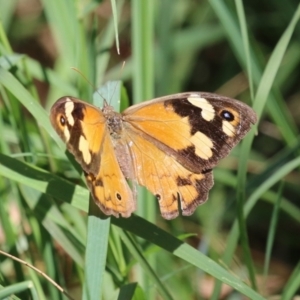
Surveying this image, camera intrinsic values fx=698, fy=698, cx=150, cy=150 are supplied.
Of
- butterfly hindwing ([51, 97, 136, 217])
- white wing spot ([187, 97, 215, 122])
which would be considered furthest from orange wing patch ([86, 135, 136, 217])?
white wing spot ([187, 97, 215, 122])

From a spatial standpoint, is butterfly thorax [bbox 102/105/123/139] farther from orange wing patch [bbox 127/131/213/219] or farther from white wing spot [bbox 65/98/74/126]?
white wing spot [bbox 65/98/74/126]

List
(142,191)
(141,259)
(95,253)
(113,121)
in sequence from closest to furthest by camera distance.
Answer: (95,253) < (141,259) < (113,121) < (142,191)

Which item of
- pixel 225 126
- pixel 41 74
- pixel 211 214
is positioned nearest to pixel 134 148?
pixel 225 126

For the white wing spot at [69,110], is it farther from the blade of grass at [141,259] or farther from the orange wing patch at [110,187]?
the blade of grass at [141,259]

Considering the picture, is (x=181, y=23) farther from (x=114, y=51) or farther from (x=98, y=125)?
(x=98, y=125)

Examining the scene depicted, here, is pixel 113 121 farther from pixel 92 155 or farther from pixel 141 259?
pixel 141 259

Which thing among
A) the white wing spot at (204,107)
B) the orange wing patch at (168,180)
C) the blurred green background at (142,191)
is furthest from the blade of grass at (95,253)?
the white wing spot at (204,107)

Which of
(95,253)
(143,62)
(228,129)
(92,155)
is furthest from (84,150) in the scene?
(143,62)

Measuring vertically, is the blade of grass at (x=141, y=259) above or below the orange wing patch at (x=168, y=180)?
below
